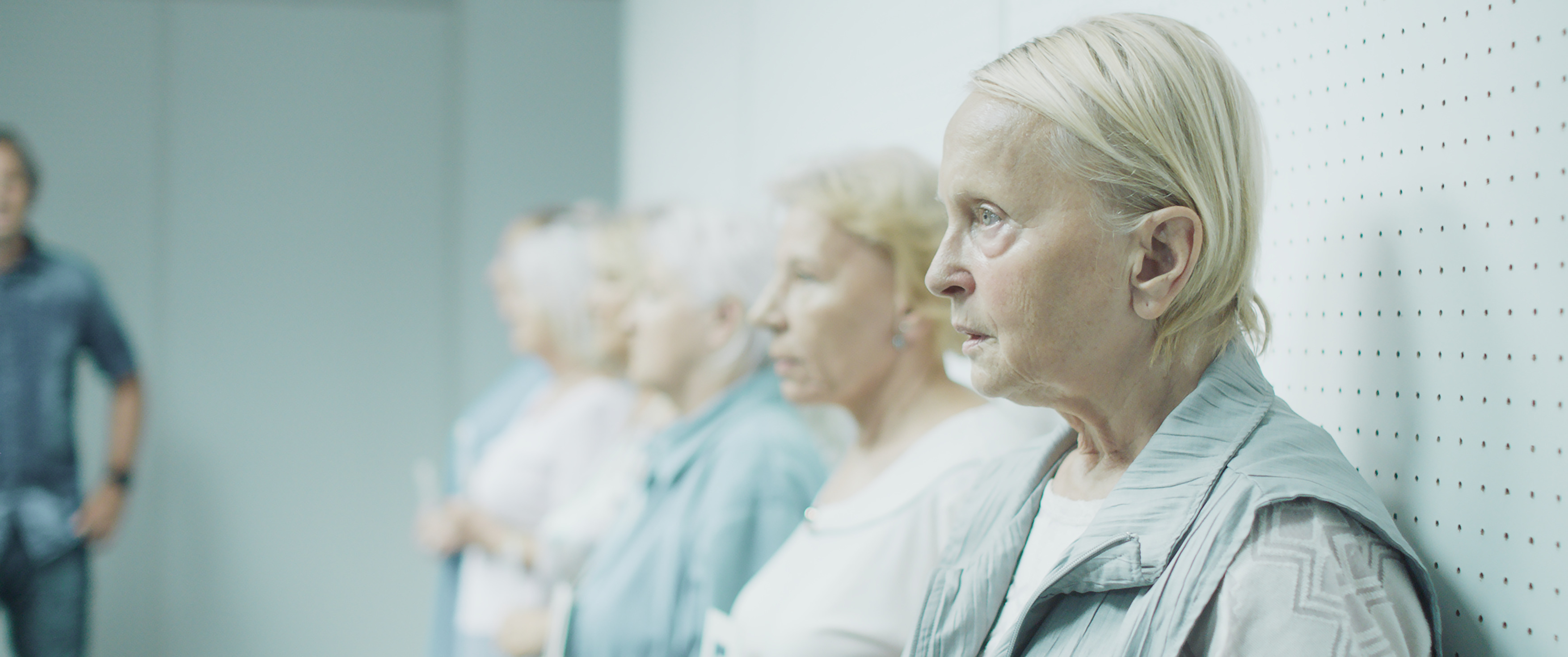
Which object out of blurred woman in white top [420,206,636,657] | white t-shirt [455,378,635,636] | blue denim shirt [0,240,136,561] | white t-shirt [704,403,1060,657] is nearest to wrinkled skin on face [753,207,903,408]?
white t-shirt [704,403,1060,657]

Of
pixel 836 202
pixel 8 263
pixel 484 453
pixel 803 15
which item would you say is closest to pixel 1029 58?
pixel 836 202

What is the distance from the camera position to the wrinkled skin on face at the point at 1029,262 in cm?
85

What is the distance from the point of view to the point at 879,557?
1.36 metres

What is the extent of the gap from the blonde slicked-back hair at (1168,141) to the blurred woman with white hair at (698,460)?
1.05 m

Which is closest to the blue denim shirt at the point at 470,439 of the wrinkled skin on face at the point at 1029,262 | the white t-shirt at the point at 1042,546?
the white t-shirt at the point at 1042,546

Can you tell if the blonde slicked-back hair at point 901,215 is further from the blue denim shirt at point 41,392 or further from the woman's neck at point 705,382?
the blue denim shirt at point 41,392

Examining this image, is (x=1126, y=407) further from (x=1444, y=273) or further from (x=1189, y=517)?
(x=1444, y=273)

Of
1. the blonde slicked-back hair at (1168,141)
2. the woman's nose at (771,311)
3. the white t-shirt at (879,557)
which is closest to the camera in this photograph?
the blonde slicked-back hair at (1168,141)

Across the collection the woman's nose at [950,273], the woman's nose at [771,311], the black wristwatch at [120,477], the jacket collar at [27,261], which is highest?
the woman's nose at [950,273]

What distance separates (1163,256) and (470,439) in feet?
10.6

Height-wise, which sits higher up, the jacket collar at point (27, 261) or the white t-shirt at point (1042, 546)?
the white t-shirt at point (1042, 546)

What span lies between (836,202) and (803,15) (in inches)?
49.1

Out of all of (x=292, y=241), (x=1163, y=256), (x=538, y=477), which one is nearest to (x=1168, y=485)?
(x=1163, y=256)

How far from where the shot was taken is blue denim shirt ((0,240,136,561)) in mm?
3168
